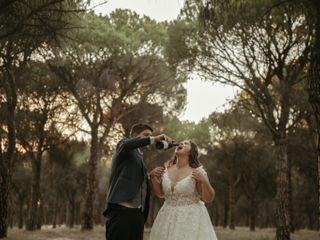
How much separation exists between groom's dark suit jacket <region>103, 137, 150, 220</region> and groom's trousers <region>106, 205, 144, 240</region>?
0.42ft

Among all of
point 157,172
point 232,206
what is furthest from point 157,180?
point 232,206

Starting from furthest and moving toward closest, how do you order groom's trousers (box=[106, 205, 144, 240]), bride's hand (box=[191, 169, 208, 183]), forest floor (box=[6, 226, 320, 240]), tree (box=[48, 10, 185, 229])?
tree (box=[48, 10, 185, 229])
forest floor (box=[6, 226, 320, 240])
bride's hand (box=[191, 169, 208, 183])
groom's trousers (box=[106, 205, 144, 240])

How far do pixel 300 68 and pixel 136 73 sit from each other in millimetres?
9927

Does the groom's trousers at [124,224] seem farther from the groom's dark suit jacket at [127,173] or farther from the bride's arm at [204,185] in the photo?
the bride's arm at [204,185]

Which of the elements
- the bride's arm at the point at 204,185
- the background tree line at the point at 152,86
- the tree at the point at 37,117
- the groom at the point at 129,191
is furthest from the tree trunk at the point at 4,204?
the bride's arm at the point at 204,185

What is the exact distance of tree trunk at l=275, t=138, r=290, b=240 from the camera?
15180 mm

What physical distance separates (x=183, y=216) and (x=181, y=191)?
0.32m

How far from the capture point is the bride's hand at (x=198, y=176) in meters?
5.45

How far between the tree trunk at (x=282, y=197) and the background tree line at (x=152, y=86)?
1.5 inches

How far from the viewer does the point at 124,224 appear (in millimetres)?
5191

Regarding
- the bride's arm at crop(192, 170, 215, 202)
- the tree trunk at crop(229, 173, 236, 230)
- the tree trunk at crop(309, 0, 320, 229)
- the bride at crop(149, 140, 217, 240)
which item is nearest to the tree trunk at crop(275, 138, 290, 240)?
the tree trunk at crop(309, 0, 320, 229)

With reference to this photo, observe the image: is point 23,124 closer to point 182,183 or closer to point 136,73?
point 136,73

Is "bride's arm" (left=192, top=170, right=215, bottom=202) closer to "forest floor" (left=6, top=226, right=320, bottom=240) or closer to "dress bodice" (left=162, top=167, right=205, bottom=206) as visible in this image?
"dress bodice" (left=162, top=167, right=205, bottom=206)

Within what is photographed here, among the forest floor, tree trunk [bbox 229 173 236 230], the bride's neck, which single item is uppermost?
the bride's neck
